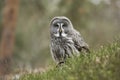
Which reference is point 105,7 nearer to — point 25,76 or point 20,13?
point 20,13

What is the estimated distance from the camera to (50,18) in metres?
37.0

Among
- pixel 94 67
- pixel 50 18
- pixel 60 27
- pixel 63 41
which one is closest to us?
pixel 94 67

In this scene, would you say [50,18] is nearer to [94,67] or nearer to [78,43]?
[78,43]

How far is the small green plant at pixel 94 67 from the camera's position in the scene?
886 centimetres

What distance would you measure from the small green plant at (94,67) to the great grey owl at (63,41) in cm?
226

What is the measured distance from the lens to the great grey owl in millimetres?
13180

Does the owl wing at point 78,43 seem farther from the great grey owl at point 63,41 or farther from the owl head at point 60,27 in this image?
the owl head at point 60,27

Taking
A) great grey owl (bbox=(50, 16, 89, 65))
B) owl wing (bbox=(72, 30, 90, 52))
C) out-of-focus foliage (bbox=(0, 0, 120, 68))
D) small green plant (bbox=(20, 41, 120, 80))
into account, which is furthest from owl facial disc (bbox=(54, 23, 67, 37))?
out-of-focus foliage (bbox=(0, 0, 120, 68))

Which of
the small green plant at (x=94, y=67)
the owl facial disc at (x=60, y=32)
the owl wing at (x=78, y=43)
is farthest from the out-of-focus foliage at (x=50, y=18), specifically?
the small green plant at (x=94, y=67)

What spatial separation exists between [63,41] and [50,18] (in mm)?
23703

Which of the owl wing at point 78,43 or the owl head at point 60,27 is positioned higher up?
the owl head at point 60,27

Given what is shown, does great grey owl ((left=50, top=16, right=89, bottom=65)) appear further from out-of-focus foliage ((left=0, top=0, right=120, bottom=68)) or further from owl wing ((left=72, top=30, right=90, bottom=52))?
out-of-focus foliage ((left=0, top=0, right=120, bottom=68))

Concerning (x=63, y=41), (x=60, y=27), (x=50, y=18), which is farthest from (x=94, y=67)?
(x=50, y=18)

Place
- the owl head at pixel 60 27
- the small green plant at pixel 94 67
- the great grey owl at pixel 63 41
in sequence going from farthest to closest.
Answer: the owl head at pixel 60 27
the great grey owl at pixel 63 41
the small green plant at pixel 94 67
